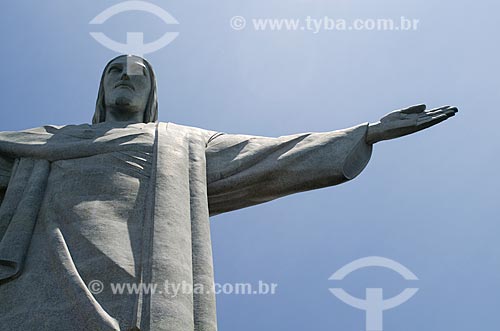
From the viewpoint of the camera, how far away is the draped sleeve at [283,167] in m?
11.3

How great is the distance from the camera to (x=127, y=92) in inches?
500

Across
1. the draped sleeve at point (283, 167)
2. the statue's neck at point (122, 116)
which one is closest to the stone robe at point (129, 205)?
the draped sleeve at point (283, 167)

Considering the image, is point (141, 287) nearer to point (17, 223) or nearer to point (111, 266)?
point (111, 266)

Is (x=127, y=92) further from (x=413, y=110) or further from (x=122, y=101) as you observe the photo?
(x=413, y=110)

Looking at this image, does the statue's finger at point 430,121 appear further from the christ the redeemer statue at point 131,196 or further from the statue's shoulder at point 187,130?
the statue's shoulder at point 187,130

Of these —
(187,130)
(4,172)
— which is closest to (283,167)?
(187,130)

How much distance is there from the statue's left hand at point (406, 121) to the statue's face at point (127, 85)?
3134 mm

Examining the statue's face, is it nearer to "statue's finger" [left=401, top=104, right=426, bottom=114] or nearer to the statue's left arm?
the statue's left arm

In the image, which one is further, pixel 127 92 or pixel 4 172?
pixel 127 92

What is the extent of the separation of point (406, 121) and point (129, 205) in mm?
3378

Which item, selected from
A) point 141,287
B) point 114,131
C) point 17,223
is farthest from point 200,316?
point 114,131

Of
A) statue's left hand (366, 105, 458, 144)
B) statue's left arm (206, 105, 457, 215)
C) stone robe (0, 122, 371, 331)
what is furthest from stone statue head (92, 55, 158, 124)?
statue's left hand (366, 105, 458, 144)

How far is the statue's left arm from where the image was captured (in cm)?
1135

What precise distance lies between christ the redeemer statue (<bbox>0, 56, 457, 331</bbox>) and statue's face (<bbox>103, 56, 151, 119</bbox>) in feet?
0.06
